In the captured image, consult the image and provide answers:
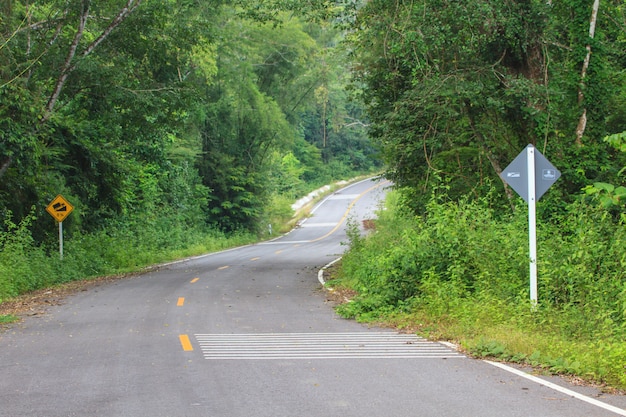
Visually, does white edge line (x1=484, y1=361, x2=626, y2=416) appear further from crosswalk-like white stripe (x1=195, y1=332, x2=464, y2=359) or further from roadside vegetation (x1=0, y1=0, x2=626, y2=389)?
crosswalk-like white stripe (x1=195, y1=332, x2=464, y2=359)

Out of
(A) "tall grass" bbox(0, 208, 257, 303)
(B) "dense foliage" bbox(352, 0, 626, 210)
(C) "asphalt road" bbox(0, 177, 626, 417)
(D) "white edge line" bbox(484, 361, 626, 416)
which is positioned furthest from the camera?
(A) "tall grass" bbox(0, 208, 257, 303)

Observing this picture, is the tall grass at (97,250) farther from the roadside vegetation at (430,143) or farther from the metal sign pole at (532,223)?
the metal sign pole at (532,223)

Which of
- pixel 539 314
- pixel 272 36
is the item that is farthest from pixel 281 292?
pixel 272 36

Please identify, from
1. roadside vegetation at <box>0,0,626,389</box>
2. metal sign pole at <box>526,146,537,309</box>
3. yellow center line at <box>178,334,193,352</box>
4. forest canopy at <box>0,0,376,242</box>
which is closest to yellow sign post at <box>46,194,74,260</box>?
forest canopy at <box>0,0,376,242</box>

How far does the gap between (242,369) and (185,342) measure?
7.89 feet

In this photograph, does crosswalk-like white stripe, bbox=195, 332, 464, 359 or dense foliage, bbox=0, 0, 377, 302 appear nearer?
crosswalk-like white stripe, bbox=195, 332, 464, 359

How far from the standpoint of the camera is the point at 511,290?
12961 millimetres

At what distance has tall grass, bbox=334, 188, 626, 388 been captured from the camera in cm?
986

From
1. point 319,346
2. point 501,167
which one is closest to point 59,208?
point 501,167

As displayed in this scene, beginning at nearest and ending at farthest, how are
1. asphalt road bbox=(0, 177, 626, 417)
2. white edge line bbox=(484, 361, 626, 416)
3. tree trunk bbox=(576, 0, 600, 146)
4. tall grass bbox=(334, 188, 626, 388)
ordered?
white edge line bbox=(484, 361, 626, 416)
asphalt road bbox=(0, 177, 626, 417)
tall grass bbox=(334, 188, 626, 388)
tree trunk bbox=(576, 0, 600, 146)

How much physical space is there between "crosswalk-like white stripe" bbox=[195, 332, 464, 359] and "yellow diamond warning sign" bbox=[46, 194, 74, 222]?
1451 cm

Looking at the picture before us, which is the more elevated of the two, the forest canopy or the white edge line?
the forest canopy

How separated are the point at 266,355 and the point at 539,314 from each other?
14.7 feet

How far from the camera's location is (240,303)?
16594 millimetres
